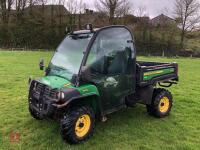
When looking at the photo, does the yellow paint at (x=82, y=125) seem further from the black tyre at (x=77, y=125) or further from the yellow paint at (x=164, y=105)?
the yellow paint at (x=164, y=105)

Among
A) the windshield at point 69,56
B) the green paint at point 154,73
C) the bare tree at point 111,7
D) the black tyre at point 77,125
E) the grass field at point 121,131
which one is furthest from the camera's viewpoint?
the bare tree at point 111,7

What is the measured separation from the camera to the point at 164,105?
16.8 ft

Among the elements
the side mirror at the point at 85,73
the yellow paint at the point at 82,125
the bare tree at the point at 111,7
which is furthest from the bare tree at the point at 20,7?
the yellow paint at the point at 82,125

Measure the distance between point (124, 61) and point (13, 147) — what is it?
2.44m

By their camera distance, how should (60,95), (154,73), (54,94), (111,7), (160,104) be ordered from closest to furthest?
(60,95), (54,94), (154,73), (160,104), (111,7)

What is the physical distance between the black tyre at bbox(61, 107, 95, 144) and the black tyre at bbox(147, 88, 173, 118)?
5.72ft

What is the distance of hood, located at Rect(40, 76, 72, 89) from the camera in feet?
11.6

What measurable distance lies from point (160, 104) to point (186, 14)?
3126 centimetres

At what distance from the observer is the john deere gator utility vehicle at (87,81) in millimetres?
3438

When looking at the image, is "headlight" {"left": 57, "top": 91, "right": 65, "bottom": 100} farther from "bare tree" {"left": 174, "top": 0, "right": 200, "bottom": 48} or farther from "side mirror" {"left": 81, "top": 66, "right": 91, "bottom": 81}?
"bare tree" {"left": 174, "top": 0, "right": 200, "bottom": 48}

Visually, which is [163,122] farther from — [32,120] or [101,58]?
[32,120]

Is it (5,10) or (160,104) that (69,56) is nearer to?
(160,104)

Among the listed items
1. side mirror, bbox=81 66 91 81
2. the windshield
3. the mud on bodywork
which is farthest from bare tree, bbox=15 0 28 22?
side mirror, bbox=81 66 91 81

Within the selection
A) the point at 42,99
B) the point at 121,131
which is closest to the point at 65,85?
the point at 42,99
